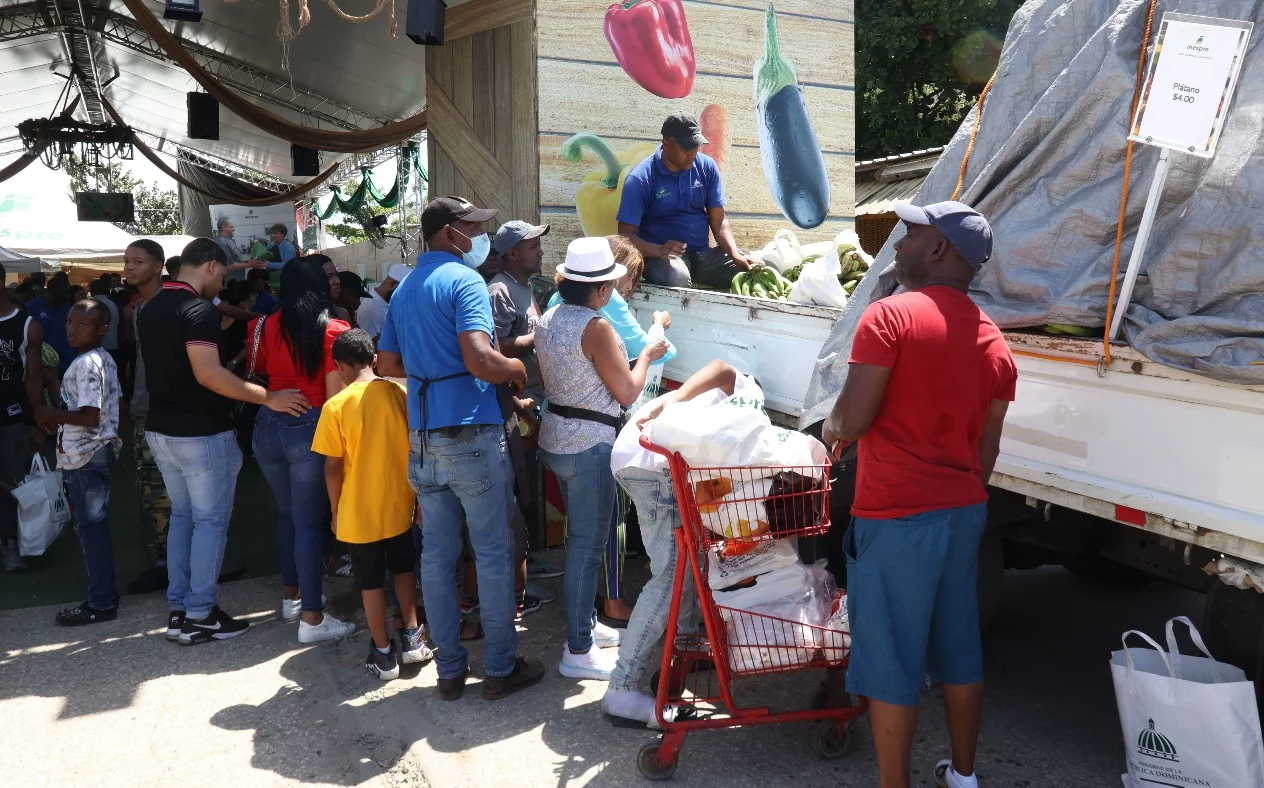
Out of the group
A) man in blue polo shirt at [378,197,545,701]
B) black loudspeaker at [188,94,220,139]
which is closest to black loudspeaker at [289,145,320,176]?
black loudspeaker at [188,94,220,139]

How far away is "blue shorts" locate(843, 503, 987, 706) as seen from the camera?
2.81 m

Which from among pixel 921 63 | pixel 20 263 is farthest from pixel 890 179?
pixel 20 263

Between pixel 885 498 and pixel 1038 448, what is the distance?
75cm

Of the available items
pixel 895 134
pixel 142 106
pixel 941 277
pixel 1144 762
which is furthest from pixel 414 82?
pixel 1144 762

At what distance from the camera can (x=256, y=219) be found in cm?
2395

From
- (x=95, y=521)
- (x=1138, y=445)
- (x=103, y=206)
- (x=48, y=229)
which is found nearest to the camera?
(x=1138, y=445)

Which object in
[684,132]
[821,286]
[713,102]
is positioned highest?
[713,102]

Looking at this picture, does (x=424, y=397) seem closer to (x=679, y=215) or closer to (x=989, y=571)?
(x=989, y=571)

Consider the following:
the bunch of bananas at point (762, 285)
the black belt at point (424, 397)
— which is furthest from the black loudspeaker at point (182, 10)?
the black belt at point (424, 397)

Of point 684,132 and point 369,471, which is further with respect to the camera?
point 684,132

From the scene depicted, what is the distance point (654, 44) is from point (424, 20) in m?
1.57

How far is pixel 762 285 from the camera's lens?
5.30 metres

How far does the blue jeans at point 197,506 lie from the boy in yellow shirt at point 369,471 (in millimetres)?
827

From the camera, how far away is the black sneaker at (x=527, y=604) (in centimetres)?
499
